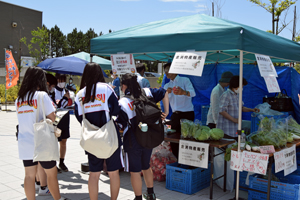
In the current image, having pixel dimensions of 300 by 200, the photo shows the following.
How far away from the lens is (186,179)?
4258 mm

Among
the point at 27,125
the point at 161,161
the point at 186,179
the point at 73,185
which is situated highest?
the point at 27,125

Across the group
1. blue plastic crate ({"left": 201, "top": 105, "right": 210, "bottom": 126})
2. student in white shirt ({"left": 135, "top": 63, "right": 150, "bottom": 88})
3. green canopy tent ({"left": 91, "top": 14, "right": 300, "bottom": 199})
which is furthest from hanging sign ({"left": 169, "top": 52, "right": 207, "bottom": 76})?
blue plastic crate ({"left": 201, "top": 105, "right": 210, "bottom": 126})

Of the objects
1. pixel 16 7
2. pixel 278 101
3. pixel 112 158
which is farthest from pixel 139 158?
pixel 16 7

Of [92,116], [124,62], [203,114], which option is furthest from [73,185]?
[203,114]

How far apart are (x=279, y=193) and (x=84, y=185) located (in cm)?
290

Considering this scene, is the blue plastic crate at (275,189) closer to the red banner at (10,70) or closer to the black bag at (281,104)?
the black bag at (281,104)

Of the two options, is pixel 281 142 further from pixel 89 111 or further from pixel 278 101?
pixel 89 111

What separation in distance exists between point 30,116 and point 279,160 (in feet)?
10.5

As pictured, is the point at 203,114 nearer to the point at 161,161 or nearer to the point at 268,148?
the point at 161,161

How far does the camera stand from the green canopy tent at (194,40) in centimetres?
349

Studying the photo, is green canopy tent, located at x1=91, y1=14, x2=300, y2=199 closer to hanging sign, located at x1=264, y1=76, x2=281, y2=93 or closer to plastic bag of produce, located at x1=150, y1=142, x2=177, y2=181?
hanging sign, located at x1=264, y1=76, x2=281, y2=93

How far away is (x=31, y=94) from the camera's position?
3303mm

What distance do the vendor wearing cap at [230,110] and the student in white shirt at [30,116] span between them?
259 centimetres

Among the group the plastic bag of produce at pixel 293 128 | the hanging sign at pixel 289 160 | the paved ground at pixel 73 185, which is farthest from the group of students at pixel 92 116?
the plastic bag of produce at pixel 293 128
